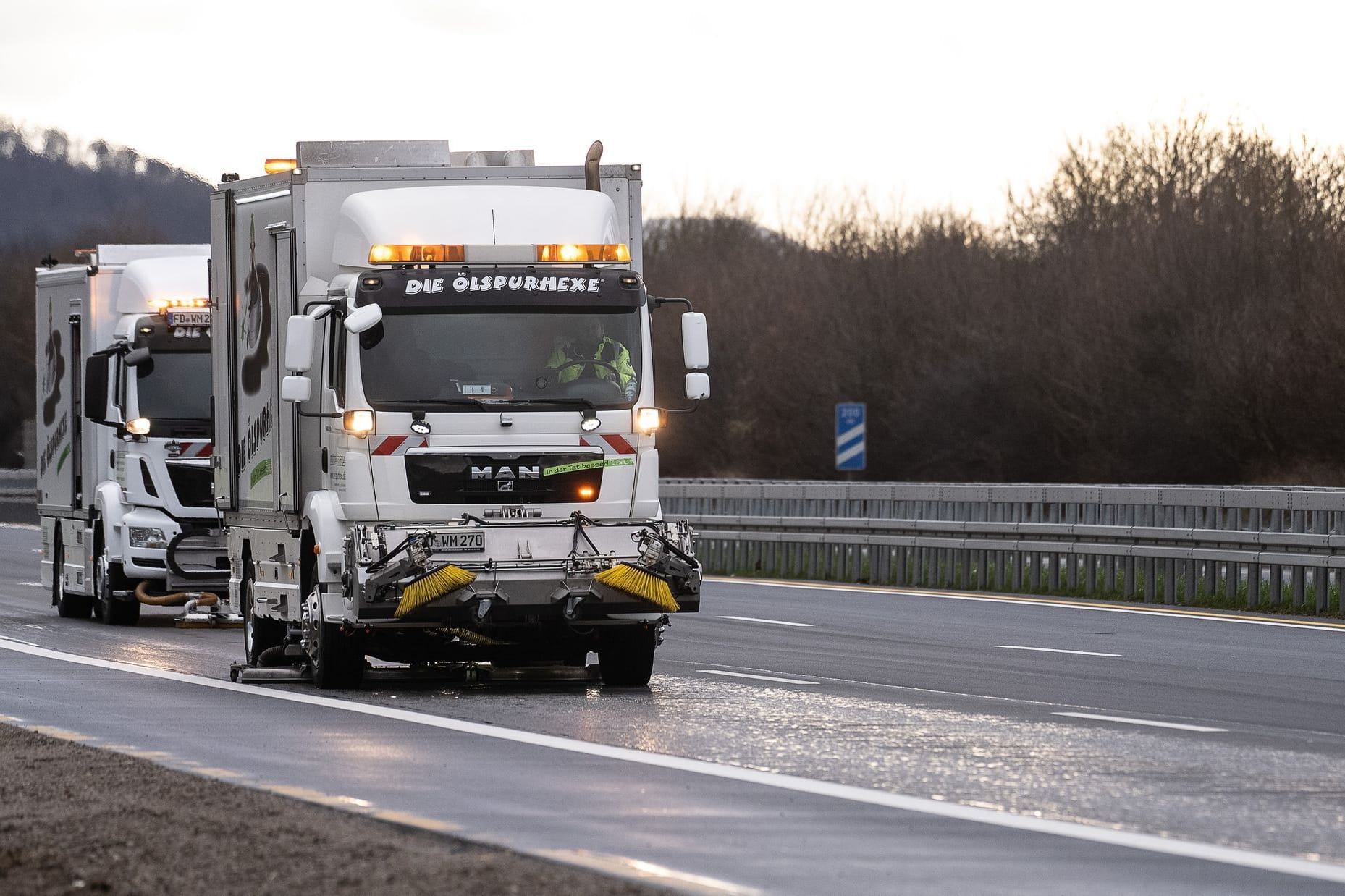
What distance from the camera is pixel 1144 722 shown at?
1204 centimetres

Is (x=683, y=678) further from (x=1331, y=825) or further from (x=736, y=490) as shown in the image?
(x=736, y=490)

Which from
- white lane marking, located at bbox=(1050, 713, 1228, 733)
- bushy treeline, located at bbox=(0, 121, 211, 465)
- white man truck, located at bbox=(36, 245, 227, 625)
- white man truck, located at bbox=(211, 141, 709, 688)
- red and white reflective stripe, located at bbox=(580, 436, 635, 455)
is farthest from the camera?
bushy treeline, located at bbox=(0, 121, 211, 465)

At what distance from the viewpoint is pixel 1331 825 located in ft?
27.6

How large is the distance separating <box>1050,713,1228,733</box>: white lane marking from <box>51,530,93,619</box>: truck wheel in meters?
12.6

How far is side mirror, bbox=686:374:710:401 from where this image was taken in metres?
14.5

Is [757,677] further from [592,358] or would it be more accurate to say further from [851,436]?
[851,436]

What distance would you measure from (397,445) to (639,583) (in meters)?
1.63

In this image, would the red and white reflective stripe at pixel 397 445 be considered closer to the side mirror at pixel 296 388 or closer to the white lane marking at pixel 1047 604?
the side mirror at pixel 296 388

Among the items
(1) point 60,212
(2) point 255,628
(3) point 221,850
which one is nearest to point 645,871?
(3) point 221,850

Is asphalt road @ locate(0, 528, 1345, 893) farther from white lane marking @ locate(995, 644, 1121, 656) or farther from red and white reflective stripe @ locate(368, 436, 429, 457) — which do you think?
red and white reflective stripe @ locate(368, 436, 429, 457)

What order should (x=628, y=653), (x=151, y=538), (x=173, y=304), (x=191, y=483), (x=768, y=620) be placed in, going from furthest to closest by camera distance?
(x=173, y=304) < (x=191, y=483) < (x=151, y=538) < (x=768, y=620) < (x=628, y=653)

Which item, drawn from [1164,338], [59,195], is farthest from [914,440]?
[59,195]

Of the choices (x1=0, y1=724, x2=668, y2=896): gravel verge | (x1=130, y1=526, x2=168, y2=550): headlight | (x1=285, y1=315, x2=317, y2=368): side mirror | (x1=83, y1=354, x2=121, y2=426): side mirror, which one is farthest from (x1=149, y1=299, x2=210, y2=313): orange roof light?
(x1=0, y1=724, x2=668, y2=896): gravel verge

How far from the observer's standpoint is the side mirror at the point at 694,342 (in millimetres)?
14602
